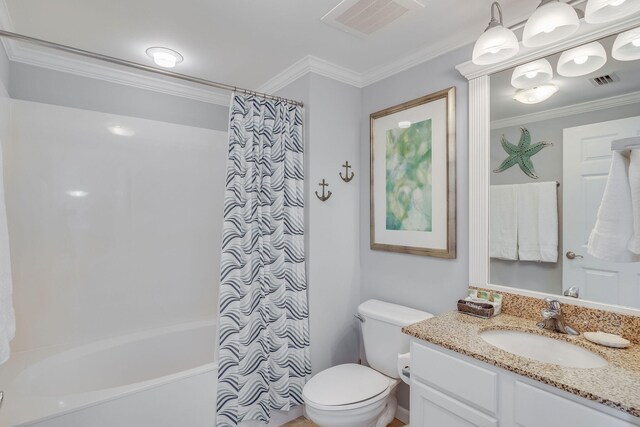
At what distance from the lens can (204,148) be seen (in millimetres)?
2840

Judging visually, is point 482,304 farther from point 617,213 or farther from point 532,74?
point 532,74

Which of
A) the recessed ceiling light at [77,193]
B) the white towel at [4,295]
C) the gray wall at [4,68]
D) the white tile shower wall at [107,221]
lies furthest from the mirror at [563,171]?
the gray wall at [4,68]

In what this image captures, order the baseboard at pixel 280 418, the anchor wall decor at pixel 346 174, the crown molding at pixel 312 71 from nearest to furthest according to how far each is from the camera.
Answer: the baseboard at pixel 280 418, the crown molding at pixel 312 71, the anchor wall decor at pixel 346 174

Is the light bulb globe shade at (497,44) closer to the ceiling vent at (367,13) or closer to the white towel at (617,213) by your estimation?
the ceiling vent at (367,13)

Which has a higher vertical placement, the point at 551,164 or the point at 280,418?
the point at 551,164

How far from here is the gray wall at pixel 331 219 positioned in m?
2.23

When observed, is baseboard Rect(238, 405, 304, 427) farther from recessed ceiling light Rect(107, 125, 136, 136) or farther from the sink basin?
recessed ceiling light Rect(107, 125, 136, 136)

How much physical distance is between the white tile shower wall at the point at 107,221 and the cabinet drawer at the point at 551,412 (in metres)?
2.41

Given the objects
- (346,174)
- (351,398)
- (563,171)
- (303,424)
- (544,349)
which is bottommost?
(303,424)

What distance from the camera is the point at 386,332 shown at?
77.5 inches

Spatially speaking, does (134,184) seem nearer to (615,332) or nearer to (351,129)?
(351,129)

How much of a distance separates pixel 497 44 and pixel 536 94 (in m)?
0.41

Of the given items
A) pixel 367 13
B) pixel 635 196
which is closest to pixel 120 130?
pixel 367 13

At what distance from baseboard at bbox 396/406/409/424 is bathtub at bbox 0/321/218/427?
3.91 feet
